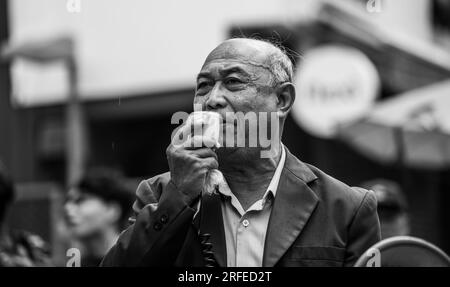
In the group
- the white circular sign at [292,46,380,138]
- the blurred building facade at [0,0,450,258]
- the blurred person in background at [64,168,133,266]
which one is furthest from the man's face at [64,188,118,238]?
the blurred building facade at [0,0,450,258]

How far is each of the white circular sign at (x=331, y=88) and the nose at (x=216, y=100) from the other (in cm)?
658

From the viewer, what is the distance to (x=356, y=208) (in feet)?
8.34

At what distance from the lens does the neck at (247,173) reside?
2.59 m

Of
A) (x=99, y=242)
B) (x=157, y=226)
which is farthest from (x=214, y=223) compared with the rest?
(x=99, y=242)

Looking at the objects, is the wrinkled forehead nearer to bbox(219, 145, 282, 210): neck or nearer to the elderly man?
the elderly man

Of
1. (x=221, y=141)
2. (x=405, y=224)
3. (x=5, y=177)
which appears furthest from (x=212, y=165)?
(x=405, y=224)

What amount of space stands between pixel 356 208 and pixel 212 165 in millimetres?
441

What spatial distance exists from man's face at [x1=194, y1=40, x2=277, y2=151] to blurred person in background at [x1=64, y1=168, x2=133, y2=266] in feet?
10.5

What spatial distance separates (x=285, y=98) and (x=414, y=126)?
498cm

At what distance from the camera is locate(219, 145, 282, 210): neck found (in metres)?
2.59

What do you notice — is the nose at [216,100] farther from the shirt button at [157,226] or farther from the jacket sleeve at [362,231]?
the jacket sleeve at [362,231]

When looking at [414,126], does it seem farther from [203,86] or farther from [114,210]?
[203,86]

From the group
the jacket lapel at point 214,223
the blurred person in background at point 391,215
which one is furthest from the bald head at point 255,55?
the blurred person in background at point 391,215

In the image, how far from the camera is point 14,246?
403 centimetres
